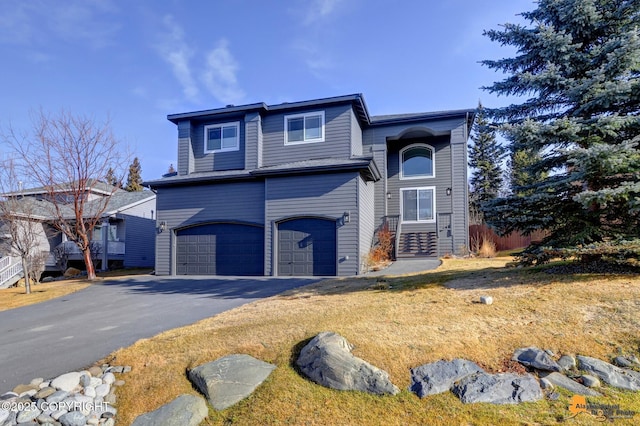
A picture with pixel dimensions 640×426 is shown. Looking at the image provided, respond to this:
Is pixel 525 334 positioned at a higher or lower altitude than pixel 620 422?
higher

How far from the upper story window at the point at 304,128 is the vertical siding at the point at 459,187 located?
6199mm

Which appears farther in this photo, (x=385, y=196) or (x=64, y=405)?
(x=385, y=196)

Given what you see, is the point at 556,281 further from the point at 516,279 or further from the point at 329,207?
the point at 329,207

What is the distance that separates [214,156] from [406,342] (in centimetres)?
1433

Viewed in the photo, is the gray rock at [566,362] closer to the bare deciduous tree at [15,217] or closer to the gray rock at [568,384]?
the gray rock at [568,384]

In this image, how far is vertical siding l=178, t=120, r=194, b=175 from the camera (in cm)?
1733

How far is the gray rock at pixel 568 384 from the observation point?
3975 millimetres

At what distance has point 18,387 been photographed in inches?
183

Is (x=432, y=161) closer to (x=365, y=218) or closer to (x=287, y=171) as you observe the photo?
(x=365, y=218)

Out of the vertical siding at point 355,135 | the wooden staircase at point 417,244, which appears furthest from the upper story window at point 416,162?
the wooden staircase at point 417,244

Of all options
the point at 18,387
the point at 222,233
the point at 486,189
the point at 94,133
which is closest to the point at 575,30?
the point at 18,387

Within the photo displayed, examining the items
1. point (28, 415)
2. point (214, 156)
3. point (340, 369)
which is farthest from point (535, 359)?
point (214, 156)

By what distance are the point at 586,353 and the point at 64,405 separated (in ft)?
20.4

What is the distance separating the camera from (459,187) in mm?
17391
